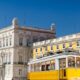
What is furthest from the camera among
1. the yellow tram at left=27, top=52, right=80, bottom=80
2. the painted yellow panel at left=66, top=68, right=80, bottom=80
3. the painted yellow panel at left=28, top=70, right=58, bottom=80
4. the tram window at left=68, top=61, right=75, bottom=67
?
the painted yellow panel at left=28, top=70, right=58, bottom=80

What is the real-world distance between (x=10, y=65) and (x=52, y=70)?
69.6 metres

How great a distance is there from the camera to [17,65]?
97.8 metres

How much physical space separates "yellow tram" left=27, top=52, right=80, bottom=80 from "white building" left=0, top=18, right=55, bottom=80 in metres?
Answer: 65.8

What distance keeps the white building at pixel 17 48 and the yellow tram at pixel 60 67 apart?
216ft

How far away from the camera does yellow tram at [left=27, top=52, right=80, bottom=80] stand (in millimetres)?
26859

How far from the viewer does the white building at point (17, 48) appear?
9762cm

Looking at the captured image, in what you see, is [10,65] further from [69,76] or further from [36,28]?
[69,76]

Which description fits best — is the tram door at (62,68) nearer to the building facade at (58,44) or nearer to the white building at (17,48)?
the building facade at (58,44)

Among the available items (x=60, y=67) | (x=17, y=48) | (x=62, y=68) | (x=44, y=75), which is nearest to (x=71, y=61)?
(x=62, y=68)

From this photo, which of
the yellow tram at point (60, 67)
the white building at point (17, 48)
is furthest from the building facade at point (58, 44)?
the yellow tram at point (60, 67)

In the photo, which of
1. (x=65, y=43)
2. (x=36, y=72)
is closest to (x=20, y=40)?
(x=65, y=43)

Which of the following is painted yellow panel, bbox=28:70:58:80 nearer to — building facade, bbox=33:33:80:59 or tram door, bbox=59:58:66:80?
tram door, bbox=59:58:66:80

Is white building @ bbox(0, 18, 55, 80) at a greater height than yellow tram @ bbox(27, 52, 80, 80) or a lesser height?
greater

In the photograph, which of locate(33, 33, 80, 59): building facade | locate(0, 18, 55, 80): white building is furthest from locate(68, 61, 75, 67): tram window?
locate(0, 18, 55, 80): white building
